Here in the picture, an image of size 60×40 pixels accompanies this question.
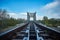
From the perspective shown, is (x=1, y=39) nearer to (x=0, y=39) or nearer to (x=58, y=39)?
(x=0, y=39)

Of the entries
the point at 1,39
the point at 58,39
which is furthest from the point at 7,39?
the point at 58,39

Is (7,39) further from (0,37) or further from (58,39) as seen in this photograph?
(58,39)

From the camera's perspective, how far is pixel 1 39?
475 centimetres

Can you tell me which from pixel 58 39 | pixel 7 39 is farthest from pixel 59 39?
pixel 7 39

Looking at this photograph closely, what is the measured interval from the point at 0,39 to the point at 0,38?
5 centimetres

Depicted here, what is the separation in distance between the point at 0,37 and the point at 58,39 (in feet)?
8.51

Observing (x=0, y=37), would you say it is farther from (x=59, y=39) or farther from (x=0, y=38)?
(x=59, y=39)

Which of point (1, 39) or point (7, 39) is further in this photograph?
point (7, 39)

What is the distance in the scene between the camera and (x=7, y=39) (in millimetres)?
5395

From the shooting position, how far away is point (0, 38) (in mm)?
4699

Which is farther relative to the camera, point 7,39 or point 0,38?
point 7,39

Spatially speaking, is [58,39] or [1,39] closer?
[1,39]

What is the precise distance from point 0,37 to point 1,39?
10 centimetres

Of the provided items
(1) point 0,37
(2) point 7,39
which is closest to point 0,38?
(1) point 0,37
